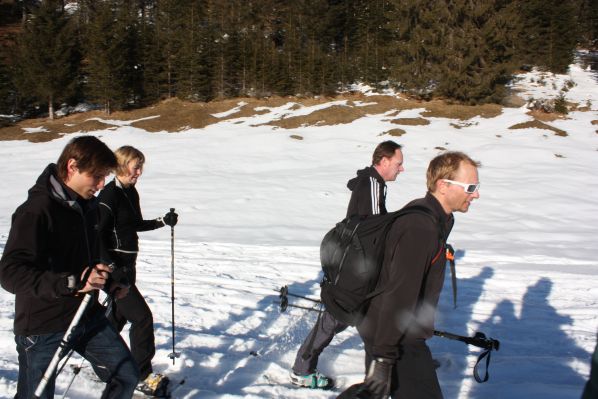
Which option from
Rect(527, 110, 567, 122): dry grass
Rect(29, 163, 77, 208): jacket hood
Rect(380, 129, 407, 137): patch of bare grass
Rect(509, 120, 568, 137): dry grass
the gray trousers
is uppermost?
Rect(527, 110, 567, 122): dry grass

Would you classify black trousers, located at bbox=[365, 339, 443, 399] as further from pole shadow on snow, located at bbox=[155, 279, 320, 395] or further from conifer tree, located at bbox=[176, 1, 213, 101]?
conifer tree, located at bbox=[176, 1, 213, 101]

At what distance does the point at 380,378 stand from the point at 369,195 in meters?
1.85

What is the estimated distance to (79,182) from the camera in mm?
2422

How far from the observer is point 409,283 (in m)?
2.20

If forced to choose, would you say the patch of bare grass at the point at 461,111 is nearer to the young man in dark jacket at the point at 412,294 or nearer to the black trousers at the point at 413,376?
the young man in dark jacket at the point at 412,294

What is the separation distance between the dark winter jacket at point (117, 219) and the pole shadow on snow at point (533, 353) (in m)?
3.07

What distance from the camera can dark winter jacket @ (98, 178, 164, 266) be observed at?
3.39 m

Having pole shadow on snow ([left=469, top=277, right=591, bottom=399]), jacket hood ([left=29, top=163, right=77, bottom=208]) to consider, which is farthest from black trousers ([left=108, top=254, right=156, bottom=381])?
pole shadow on snow ([left=469, top=277, right=591, bottom=399])

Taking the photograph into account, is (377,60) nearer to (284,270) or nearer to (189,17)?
(189,17)

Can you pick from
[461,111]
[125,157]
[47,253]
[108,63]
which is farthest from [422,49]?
[47,253]

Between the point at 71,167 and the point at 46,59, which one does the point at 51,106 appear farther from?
the point at 71,167

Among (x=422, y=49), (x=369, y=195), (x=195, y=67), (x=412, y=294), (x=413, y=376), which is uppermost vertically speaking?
(x=422, y=49)

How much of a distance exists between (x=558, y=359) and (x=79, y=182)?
14.8 feet

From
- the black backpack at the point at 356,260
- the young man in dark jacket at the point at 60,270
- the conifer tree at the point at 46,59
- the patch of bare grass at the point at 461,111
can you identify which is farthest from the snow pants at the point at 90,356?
the conifer tree at the point at 46,59
